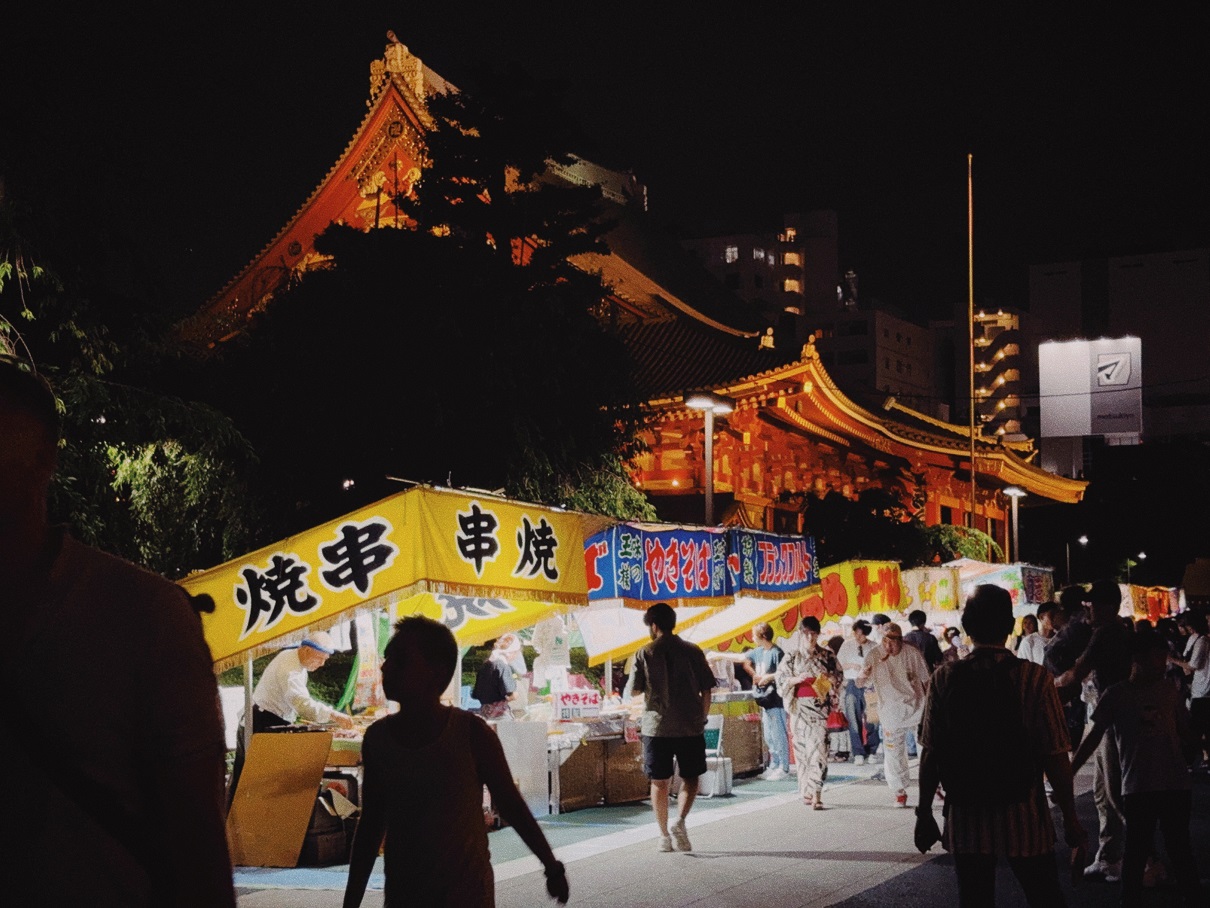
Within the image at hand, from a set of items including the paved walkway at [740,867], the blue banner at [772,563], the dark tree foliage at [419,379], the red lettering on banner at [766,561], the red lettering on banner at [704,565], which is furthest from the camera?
the dark tree foliage at [419,379]

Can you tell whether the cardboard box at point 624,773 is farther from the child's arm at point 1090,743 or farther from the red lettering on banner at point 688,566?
the child's arm at point 1090,743

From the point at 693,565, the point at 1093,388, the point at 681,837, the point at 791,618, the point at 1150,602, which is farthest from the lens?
the point at 1150,602

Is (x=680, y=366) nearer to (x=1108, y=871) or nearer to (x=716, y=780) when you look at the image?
(x=716, y=780)

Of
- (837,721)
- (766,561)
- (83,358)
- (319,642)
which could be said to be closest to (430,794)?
(319,642)

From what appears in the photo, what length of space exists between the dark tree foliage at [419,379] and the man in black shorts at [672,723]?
8338 mm

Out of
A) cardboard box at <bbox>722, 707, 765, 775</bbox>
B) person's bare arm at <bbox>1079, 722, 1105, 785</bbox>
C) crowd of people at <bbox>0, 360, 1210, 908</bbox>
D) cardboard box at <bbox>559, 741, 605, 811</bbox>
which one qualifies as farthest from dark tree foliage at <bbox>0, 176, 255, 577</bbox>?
cardboard box at <bbox>722, 707, 765, 775</bbox>

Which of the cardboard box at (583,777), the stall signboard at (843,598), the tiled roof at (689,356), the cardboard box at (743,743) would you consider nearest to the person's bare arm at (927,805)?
the cardboard box at (583,777)

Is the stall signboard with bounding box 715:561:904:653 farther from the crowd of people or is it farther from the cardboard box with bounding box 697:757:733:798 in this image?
the crowd of people

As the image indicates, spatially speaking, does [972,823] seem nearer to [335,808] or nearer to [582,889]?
[582,889]

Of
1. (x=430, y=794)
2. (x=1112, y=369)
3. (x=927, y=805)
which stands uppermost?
(x=1112, y=369)

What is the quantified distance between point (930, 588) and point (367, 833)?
17.5 metres

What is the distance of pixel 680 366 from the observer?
32.4 m

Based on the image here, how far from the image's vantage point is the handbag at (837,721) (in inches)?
718

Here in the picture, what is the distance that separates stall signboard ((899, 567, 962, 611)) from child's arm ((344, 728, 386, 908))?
17000 millimetres
